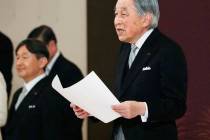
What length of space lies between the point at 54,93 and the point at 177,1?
1.04 m

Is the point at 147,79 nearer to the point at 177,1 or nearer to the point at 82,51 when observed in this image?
the point at 177,1

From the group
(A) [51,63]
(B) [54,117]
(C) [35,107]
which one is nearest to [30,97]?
(C) [35,107]

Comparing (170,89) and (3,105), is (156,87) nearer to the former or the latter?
(170,89)

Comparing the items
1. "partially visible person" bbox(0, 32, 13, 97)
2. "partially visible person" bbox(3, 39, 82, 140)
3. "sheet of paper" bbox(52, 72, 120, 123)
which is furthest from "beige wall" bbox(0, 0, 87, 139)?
"sheet of paper" bbox(52, 72, 120, 123)

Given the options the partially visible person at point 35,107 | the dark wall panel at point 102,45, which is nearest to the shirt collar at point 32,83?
the partially visible person at point 35,107

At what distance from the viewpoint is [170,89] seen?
2.21 m

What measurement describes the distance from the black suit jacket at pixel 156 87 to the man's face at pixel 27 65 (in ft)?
4.18

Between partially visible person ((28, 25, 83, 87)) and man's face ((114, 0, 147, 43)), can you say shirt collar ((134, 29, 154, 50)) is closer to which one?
man's face ((114, 0, 147, 43))

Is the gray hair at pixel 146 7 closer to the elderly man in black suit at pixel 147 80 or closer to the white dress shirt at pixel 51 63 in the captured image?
the elderly man in black suit at pixel 147 80

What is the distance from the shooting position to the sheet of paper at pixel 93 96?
217 cm

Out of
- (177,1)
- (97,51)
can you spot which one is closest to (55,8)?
(97,51)

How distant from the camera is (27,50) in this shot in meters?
3.57

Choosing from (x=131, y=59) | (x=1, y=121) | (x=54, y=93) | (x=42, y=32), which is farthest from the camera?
(x=42, y=32)

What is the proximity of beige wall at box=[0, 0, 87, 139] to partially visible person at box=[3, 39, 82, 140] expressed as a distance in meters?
1.28
